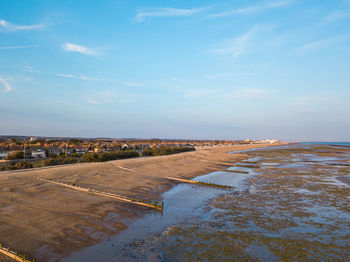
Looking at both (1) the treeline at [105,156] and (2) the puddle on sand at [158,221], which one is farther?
(1) the treeline at [105,156]

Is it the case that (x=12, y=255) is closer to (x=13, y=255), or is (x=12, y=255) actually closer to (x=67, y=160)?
(x=13, y=255)

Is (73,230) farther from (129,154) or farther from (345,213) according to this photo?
(129,154)

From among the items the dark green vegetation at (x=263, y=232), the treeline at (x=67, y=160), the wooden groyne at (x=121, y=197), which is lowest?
the dark green vegetation at (x=263, y=232)

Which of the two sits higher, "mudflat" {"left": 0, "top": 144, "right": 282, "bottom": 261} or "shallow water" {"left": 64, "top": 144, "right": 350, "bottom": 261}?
"mudflat" {"left": 0, "top": 144, "right": 282, "bottom": 261}

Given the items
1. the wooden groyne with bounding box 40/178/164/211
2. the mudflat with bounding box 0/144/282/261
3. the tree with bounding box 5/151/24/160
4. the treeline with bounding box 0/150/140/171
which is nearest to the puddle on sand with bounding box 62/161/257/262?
the mudflat with bounding box 0/144/282/261

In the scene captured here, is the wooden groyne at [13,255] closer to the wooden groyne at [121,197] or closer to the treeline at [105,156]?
the wooden groyne at [121,197]

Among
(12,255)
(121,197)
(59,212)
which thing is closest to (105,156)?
(121,197)

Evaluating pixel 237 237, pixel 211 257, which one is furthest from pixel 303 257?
pixel 211 257

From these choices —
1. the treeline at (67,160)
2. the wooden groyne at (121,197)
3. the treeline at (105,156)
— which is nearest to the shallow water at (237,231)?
the wooden groyne at (121,197)

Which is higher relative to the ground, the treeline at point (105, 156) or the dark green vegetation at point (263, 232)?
the treeline at point (105, 156)

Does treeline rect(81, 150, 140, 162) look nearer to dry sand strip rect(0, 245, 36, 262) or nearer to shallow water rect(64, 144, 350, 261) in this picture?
shallow water rect(64, 144, 350, 261)
